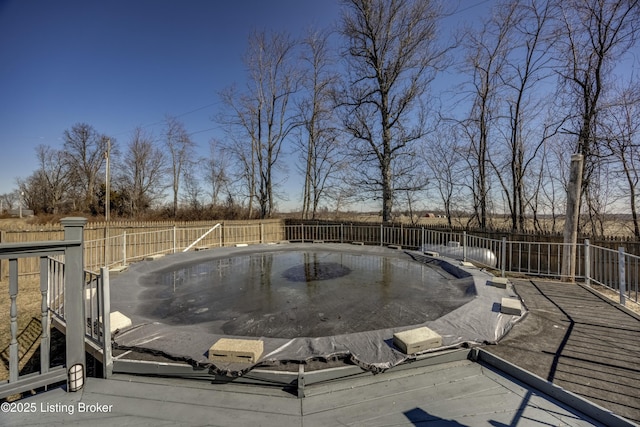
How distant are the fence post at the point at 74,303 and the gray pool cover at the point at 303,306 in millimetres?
487

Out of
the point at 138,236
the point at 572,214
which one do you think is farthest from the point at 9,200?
the point at 572,214

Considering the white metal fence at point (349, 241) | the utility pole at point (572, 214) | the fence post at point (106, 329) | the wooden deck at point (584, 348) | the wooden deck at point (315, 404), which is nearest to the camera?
the wooden deck at point (315, 404)

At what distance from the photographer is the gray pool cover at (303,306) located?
2.35m

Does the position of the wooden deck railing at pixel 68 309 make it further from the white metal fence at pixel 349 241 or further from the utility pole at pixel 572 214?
the utility pole at pixel 572 214

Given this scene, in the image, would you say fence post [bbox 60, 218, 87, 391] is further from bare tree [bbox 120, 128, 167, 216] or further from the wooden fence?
bare tree [bbox 120, 128, 167, 216]

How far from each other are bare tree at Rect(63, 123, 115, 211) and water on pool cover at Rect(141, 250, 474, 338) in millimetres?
21219

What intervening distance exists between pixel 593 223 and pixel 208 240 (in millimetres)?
13488

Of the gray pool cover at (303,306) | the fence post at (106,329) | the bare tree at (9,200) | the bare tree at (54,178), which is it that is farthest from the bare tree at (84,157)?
the fence post at (106,329)

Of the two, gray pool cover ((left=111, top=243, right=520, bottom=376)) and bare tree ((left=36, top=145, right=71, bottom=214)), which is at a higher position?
bare tree ((left=36, top=145, right=71, bottom=214))

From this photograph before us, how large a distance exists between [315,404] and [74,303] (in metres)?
1.83

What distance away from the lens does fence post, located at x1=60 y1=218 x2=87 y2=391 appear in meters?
1.84

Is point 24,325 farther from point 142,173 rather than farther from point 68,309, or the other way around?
point 142,173

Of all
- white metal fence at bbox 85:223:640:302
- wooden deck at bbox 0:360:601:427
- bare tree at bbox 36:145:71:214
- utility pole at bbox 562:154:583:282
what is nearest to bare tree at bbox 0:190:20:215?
bare tree at bbox 36:145:71:214

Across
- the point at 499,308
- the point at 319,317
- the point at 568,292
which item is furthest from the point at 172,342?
the point at 568,292
